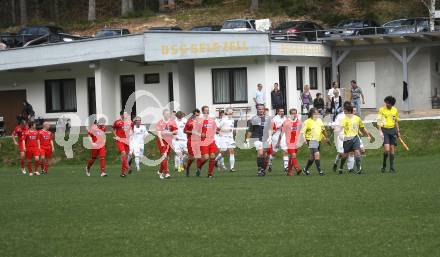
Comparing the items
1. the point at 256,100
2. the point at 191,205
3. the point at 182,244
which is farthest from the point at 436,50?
the point at 182,244

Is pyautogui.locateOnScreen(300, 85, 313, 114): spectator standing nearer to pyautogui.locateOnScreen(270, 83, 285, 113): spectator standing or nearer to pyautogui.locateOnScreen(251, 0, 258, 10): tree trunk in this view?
pyautogui.locateOnScreen(270, 83, 285, 113): spectator standing

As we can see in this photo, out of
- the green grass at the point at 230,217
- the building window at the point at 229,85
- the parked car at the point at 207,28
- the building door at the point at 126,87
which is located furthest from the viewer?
the parked car at the point at 207,28

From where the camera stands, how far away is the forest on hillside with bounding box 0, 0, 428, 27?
59.9 meters

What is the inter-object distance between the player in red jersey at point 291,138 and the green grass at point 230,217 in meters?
1.47

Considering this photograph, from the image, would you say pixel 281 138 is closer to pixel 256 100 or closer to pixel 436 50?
pixel 256 100

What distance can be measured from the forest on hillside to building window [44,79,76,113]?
1942 cm

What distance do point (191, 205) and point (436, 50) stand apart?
30821mm

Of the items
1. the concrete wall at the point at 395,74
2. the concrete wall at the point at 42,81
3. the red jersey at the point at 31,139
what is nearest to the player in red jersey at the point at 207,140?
the red jersey at the point at 31,139

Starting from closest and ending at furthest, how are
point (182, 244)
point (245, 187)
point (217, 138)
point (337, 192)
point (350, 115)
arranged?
point (182, 244) → point (337, 192) → point (245, 187) → point (350, 115) → point (217, 138)

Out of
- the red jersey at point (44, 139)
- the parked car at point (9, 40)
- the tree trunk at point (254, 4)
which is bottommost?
the red jersey at point (44, 139)

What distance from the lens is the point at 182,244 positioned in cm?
Result: 1297

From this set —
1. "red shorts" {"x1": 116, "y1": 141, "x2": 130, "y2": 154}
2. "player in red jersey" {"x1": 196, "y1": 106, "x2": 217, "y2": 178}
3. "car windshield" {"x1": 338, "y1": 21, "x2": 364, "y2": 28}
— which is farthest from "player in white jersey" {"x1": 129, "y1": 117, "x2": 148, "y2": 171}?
"car windshield" {"x1": 338, "y1": 21, "x2": 364, "y2": 28}

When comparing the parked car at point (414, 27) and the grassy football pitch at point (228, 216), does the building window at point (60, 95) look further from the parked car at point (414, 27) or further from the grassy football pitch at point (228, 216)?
the grassy football pitch at point (228, 216)

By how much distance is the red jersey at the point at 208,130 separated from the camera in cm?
2486
